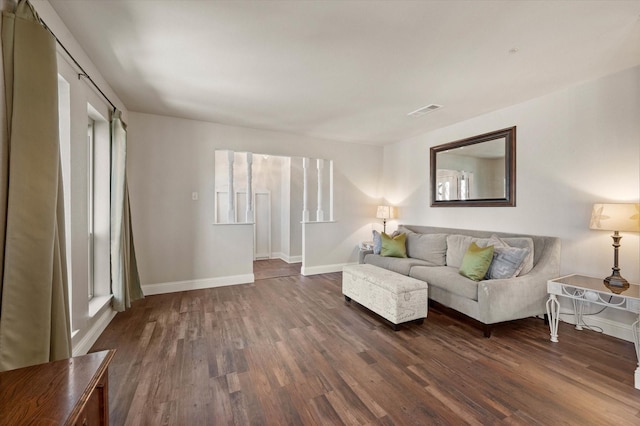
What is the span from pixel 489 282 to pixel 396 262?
4.51 ft

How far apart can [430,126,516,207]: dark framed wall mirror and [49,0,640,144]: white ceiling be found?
562mm

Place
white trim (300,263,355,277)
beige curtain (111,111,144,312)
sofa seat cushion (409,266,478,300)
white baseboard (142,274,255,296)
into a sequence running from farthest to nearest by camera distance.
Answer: white trim (300,263,355,277)
white baseboard (142,274,255,296)
beige curtain (111,111,144,312)
sofa seat cushion (409,266,478,300)

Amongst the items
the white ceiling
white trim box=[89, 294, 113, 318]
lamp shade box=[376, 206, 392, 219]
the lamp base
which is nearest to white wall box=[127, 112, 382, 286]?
the white ceiling

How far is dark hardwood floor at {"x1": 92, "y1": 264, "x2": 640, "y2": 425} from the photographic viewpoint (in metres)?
1.67

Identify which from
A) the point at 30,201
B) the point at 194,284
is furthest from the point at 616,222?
the point at 194,284

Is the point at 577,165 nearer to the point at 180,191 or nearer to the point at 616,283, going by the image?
the point at 616,283

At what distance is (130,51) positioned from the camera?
2.31m

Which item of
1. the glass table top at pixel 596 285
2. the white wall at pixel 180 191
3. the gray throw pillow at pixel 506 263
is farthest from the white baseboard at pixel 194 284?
the glass table top at pixel 596 285

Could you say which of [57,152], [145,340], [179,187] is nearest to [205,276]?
[179,187]

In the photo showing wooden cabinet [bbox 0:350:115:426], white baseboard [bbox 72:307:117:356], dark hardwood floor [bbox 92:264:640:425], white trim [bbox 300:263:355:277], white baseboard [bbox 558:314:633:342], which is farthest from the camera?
white trim [bbox 300:263:355:277]

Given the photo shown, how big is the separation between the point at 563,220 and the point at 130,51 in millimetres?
4600

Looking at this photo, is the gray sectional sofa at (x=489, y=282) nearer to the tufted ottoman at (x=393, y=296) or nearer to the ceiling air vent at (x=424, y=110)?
the tufted ottoman at (x=393, y=296)

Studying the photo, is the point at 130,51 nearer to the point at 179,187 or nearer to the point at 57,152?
the point at 57,152

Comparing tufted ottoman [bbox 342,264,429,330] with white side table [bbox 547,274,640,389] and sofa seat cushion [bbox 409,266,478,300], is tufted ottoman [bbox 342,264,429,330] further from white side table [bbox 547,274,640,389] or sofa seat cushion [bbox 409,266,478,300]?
white side table [bbox 547,274,640,389]
